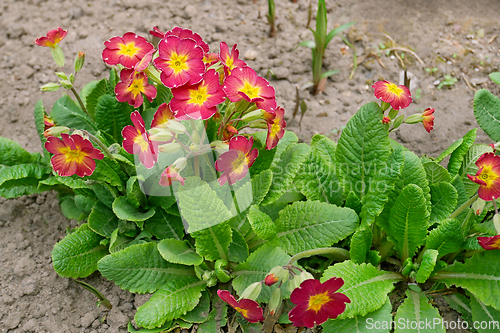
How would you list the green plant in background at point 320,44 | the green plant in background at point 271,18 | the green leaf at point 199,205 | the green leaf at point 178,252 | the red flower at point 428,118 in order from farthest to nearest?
the green plant in background at point 271,18 → the green plant in background at point 320,44 → the red flower at point 428,118 → the green leaf at point 178,252 → the green leaf at point 199,205

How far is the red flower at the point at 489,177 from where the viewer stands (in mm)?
1807

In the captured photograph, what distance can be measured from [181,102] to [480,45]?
2861 mm

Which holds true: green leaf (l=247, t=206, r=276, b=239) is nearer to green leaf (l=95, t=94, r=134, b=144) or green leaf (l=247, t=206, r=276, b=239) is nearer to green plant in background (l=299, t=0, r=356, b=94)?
green leaf (l=95, t=94, r=134, b=144)

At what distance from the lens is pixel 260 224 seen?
79.7 inches

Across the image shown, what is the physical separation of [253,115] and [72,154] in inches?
32.6

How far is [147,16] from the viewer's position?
378 cm

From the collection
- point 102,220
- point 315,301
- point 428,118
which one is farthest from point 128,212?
point 428,118

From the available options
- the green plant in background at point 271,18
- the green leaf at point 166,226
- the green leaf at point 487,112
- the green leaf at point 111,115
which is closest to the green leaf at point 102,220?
the green leaf at point 166,226

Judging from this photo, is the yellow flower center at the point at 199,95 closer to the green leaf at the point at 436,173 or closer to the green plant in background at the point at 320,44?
the green leaf at the point at 436,173

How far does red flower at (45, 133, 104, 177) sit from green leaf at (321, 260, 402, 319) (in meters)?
1.20

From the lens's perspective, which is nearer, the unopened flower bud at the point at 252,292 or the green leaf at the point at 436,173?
the unopened flower bud at the point at 252,292

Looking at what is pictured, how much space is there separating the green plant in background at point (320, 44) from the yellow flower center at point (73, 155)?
5.98 ft

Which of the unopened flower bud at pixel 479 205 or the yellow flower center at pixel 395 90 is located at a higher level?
the yellow flower center at pixel 395 90

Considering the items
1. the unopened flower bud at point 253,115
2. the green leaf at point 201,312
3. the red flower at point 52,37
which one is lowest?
the green leaf at point 201,312
